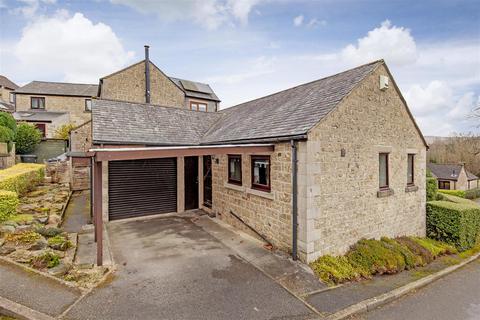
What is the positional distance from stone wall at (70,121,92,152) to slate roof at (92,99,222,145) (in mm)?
6713

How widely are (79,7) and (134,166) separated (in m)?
5.99

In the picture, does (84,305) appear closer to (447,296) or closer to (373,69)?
(447,296)

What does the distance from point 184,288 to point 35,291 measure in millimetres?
2820

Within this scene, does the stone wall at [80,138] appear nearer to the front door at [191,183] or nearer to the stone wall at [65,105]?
the front door at [191,183]

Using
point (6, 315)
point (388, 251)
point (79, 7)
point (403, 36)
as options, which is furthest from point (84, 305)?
point (403, 36)

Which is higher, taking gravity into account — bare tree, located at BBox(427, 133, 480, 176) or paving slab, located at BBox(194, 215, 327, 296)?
bare tree, located at BBox(427, 133, 480, 176)

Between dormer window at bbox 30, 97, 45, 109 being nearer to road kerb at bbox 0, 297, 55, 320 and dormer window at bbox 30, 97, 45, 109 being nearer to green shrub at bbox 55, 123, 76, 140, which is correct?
green shrub at bbox 55, 123, 76, 140

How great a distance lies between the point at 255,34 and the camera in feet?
33.6

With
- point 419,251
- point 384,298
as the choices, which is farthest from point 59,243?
point 419,251

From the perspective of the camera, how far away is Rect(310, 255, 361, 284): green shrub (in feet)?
20.6

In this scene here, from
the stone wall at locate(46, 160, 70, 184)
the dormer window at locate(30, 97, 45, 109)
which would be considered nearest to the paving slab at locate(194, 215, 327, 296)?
the stone wall at locate(46, 160, 70, 184)

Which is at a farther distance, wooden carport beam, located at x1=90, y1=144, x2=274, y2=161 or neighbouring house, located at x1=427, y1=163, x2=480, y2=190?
neighbouring house, located at x1=427, y1=163, x2=480, y2=190

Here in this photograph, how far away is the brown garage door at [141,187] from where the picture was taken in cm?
1052

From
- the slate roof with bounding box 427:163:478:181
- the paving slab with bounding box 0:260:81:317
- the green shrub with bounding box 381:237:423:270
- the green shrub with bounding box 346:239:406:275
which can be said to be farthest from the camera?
the slate roof with bounding box 427:163:478:181
